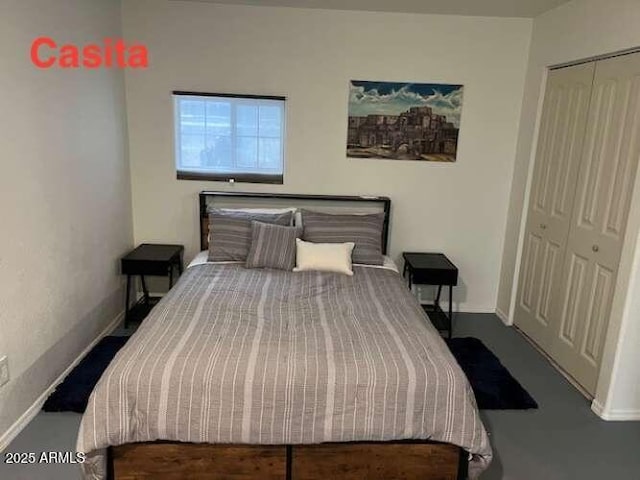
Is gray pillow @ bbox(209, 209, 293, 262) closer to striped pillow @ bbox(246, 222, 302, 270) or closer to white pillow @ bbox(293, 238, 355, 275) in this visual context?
striped pillow @ bbox(246, 222, 302, 270)

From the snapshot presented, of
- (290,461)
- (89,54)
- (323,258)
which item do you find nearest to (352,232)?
(323,258)

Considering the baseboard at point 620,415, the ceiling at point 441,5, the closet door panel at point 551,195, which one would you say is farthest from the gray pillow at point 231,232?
the baseboard at point 620,415

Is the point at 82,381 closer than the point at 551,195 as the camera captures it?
Yes

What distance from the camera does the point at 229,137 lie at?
147 inches

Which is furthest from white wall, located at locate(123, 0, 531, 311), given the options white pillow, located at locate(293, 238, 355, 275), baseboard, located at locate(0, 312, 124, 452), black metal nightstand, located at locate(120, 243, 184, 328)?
baseboard, located at locate(0, 312, 124, 452)

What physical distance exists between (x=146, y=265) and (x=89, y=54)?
4.70 ft

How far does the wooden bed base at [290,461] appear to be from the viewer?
1.87 meters

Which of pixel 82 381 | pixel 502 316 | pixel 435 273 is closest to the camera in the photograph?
pixel 82 381

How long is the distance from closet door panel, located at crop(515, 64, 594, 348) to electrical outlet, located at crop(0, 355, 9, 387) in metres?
3.22

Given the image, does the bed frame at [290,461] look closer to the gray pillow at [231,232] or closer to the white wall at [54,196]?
the white wall at [54,196]

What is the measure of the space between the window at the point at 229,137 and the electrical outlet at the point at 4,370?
192 cm

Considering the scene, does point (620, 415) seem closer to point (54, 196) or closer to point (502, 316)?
point (502, 316)

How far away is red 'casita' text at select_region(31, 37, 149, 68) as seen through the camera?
95.7 inches

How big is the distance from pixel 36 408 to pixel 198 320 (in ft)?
3.34
